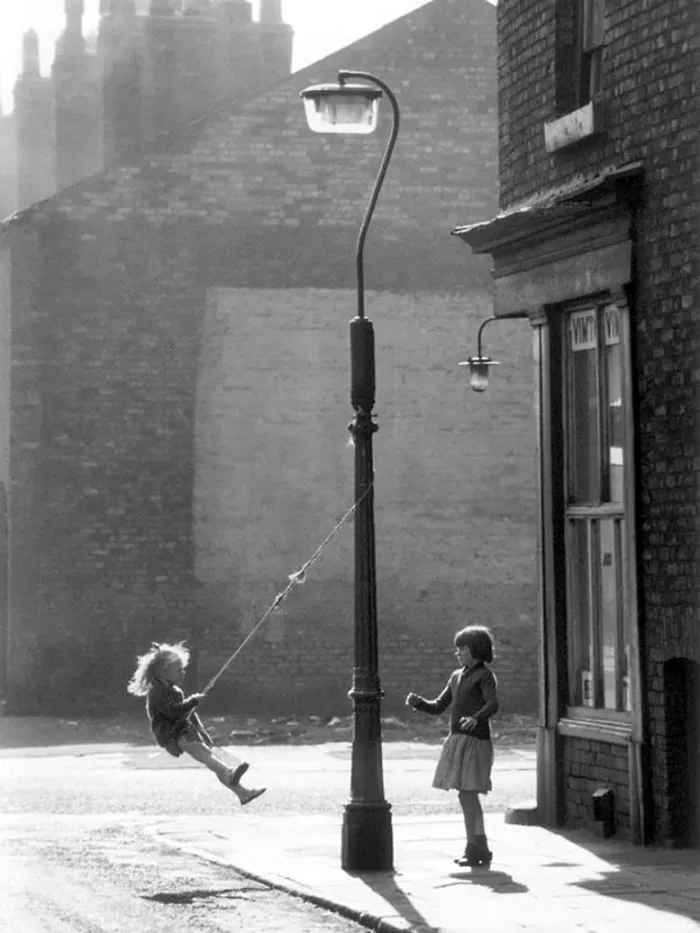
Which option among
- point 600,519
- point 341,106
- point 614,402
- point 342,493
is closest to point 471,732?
point 600,519

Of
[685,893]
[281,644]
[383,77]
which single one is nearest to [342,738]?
[281,644]

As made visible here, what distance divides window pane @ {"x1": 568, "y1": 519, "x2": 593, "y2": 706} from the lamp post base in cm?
284

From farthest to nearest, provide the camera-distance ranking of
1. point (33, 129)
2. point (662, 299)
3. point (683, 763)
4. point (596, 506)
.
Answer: point (33, 129), point (596, 506), point (662, 299), point (683, 763)

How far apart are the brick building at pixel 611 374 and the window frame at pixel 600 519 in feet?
0.05

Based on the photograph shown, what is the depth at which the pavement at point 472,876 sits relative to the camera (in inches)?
412

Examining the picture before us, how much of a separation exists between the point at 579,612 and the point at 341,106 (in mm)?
4422

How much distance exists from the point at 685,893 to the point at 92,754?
12071 mm

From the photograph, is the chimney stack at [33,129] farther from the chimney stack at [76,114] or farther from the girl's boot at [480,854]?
the girl's boot at [480,854]

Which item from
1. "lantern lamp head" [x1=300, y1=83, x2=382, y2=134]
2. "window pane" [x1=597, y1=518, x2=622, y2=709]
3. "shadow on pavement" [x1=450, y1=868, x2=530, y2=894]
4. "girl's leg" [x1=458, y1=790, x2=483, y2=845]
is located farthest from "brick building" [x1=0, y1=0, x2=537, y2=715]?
"shadow on pavement" [x1=450, y1=868, x2=530, y2=894]

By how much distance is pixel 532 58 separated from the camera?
52.1ft

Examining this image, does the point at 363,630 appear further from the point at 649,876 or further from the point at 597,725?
the point at 597,725

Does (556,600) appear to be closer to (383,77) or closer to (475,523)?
(475,523)

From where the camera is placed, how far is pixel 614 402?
1465 cm

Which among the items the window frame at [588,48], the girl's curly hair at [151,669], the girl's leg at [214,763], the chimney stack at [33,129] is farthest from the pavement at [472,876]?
the chimney stack at [33,129]
